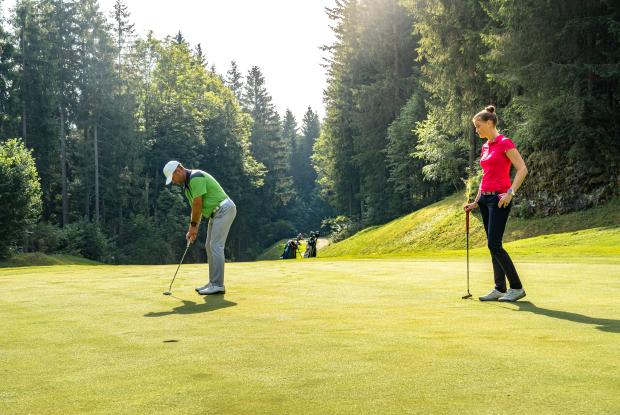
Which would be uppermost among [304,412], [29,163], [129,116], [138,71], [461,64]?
[138,71]

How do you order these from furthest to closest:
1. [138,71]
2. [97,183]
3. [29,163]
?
[138,71], [97,183], [29,163]

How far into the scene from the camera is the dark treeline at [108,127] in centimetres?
5706

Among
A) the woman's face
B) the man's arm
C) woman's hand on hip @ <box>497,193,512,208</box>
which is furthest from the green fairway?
the woman's face

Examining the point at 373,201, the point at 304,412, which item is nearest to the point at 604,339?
the point at 304,412

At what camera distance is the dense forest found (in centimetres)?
2841

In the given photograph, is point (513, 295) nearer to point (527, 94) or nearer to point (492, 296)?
point (492, 296)

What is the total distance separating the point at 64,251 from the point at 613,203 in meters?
37.2

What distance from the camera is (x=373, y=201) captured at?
63.8m

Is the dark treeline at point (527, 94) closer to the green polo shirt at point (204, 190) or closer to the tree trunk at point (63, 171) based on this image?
the green polo shirt at point (204, 190)

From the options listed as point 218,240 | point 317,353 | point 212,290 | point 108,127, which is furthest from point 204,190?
point 108,127

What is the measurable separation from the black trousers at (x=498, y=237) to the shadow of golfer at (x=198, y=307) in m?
3.40

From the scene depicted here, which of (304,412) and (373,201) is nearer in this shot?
(304,412)

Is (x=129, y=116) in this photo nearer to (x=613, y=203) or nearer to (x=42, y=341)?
(x=613, y=203)

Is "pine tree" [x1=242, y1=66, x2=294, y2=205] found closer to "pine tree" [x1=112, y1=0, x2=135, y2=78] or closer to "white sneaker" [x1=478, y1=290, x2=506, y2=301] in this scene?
"pine tree" [x1=112, y1=0, x2=135, y2=78]
